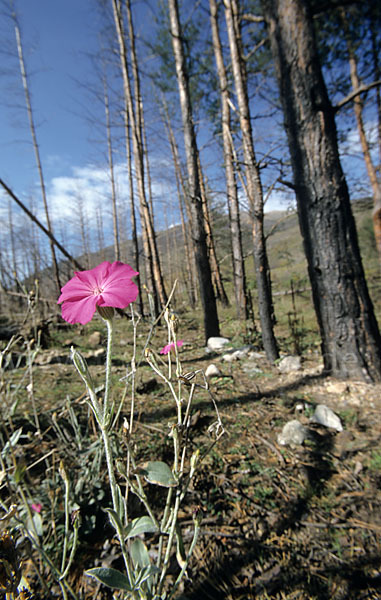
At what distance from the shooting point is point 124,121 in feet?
27.3

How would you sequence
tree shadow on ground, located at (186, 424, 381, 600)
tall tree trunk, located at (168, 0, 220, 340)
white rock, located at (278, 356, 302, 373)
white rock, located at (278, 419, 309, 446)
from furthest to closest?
tall tree trunk, located at (168, 0, 220, 340) < white rock, located at (278, 356, 302, 373) < white rock, located at (278, 419, 309, 446) < tree shadow on ground, located at (186, 424, 381, 600)

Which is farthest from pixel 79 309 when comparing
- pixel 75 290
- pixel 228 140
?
pixel 228 140

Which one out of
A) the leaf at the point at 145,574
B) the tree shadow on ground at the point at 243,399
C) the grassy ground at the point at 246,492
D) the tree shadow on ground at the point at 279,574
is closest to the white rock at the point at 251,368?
the tree shadow on ground at the point at 243,399

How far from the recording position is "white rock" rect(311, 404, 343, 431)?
1941 mm

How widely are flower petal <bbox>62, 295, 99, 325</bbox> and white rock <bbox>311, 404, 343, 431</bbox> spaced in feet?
6.55

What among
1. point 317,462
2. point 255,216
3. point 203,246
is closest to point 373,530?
point 317,462

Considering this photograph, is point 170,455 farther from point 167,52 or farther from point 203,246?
point 167,52

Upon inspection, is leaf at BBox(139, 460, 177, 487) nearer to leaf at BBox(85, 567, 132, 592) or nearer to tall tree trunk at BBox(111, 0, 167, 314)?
leaf at BBox(85, 567, 132, 592)

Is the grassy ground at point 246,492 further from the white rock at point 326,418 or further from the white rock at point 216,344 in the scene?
the white rock at point 216,344

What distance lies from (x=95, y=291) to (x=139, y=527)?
0.52m

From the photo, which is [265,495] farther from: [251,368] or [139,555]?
[251,368]

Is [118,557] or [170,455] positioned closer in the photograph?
[118,557]

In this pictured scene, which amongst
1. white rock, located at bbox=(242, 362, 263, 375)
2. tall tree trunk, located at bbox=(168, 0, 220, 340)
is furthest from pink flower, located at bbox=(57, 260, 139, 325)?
tall tree trunk, located at bbox=(168, 0, 220, 340)

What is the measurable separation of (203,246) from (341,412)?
3122 millimetres
